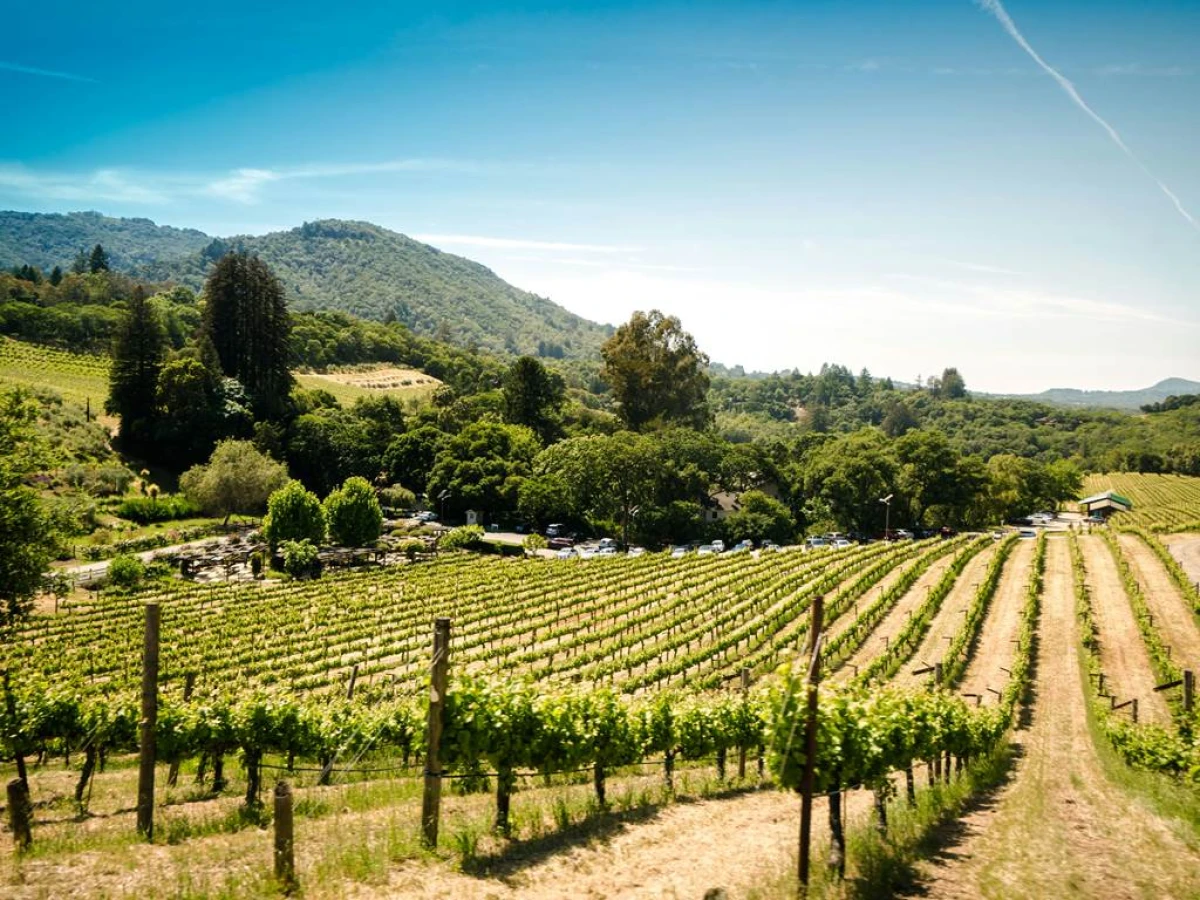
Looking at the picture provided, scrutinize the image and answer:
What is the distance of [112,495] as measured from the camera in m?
65.6

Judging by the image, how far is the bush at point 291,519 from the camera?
5534cm

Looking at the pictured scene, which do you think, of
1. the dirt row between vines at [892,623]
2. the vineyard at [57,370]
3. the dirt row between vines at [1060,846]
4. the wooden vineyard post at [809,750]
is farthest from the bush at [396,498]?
the wooden vineyard post at [809,750]

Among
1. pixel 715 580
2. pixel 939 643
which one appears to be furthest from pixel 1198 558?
pixel 715 580

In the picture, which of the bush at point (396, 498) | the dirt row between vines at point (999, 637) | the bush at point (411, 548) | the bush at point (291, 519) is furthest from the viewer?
the bush at point (396, 498)

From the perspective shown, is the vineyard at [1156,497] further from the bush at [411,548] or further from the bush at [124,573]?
the bush at [124,573]

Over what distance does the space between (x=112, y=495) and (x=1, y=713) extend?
60671mm

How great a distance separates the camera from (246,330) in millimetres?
87188

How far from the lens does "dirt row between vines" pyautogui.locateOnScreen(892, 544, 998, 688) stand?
102 ft

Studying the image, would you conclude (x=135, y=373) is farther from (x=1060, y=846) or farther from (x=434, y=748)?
(x=1060, y=846)

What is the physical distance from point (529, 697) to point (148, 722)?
18.7 feet

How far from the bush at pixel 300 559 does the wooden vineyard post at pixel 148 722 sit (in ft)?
145

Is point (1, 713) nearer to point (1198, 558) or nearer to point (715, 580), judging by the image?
point (715, 580)

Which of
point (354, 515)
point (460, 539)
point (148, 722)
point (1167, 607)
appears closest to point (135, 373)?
point (354, 515)

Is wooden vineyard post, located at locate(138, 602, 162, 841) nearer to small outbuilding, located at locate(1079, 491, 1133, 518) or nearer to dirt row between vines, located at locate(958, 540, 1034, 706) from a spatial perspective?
dirt row between vines, located at locate(958, 540, 1034, 706)
